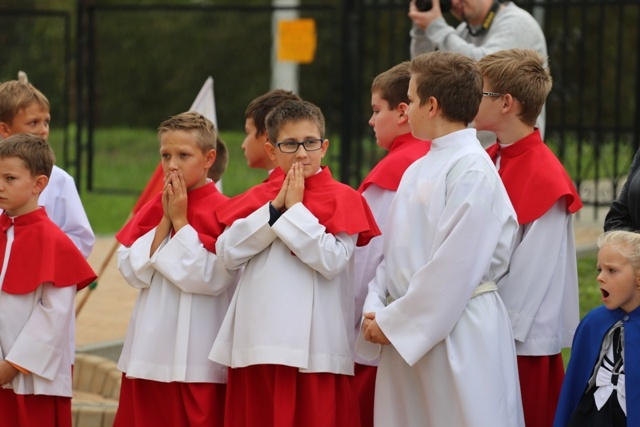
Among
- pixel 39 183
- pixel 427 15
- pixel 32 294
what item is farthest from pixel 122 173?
pixel 32 294

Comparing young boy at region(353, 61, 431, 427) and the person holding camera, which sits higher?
the person holding camera

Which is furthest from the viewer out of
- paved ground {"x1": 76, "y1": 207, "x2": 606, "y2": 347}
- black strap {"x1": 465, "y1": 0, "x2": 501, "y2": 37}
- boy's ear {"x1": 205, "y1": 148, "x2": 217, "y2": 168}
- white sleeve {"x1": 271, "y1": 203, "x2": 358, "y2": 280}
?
paved ground {"x1": 76, "y1": 207, "x2": 606, "y2": 347}

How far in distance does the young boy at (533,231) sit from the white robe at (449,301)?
208mm

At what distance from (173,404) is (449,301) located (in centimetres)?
131

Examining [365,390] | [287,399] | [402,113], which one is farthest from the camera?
[402,113]

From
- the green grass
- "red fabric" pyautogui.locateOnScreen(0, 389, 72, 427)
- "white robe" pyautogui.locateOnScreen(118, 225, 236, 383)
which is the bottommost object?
the green grass

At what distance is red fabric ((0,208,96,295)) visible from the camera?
17.4 ft

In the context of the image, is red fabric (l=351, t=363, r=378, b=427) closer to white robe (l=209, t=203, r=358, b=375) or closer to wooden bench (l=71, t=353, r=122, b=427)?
Answer: white robe (l=209, t=203, r=358, b=375)

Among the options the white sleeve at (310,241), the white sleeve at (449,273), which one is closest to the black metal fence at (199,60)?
the white sleeve at (310,241)

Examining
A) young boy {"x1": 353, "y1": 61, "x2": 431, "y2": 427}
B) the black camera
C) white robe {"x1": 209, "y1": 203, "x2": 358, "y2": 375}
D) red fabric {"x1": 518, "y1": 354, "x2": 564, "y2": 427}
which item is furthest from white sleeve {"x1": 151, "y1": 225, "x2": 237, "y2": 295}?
the black camera

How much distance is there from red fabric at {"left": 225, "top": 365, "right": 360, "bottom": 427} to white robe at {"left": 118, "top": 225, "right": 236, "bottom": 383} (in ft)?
0.67

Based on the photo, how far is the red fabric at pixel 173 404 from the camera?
208 inches

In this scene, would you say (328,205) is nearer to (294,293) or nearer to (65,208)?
(294,293)

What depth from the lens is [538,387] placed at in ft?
17.1
